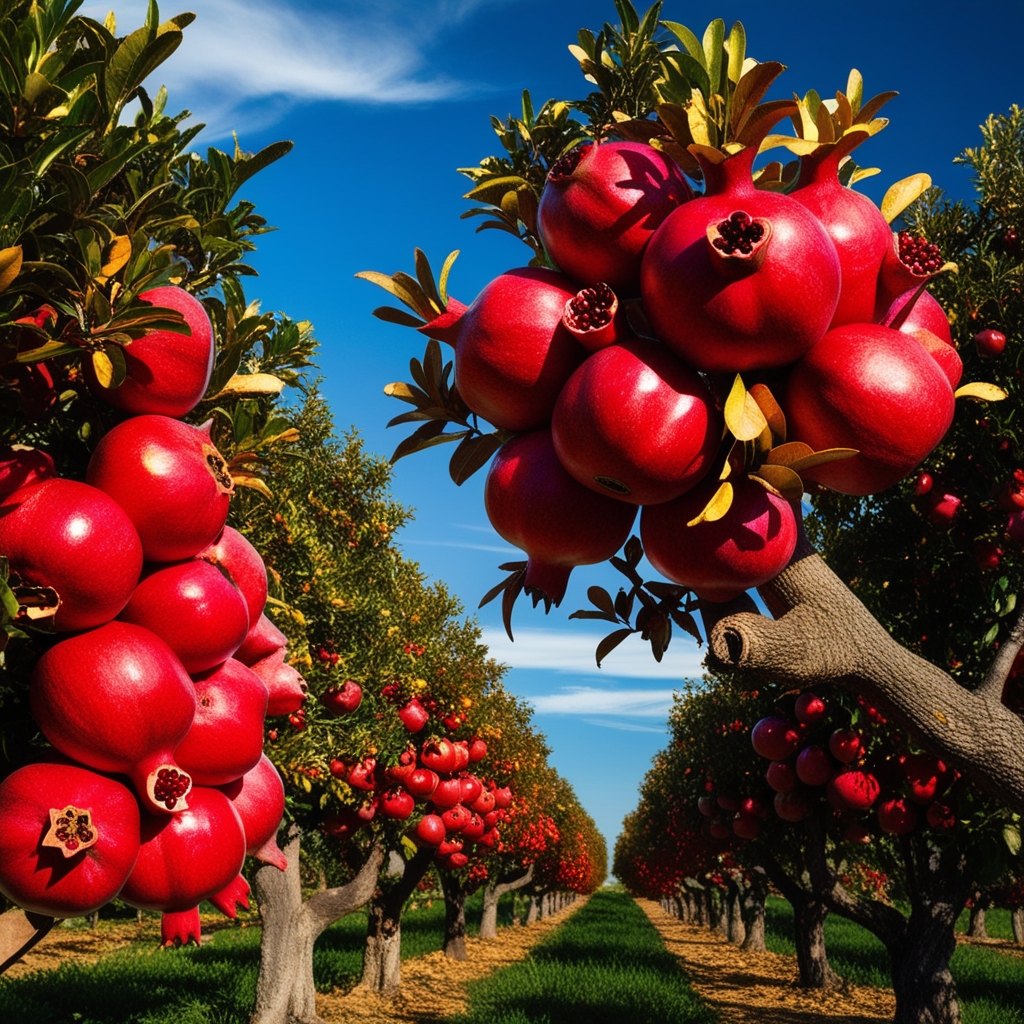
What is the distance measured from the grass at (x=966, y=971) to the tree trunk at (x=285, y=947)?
976 centimetres

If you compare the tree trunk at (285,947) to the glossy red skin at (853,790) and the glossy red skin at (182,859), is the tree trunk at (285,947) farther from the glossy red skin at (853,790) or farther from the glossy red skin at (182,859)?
the glossy red skin at (182,859)

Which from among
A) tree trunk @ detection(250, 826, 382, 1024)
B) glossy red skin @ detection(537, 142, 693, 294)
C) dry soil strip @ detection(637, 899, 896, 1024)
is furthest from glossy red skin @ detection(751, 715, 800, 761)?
dry soil strip @ detection(637, 899, 896, 1024)

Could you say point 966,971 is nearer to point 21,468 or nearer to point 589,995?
point 589,995

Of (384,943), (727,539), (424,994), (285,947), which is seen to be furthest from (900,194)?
(424,994)

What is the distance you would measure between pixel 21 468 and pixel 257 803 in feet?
2.80

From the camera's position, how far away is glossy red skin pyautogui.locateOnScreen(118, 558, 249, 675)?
1637 millimetres

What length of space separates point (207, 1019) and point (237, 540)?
12738mm

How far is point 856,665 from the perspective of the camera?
173cm

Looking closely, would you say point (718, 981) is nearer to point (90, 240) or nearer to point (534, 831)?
point (534, 831)

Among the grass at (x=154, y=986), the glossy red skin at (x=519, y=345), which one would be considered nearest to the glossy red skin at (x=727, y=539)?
the glossy red skin at (x=519, y=345)

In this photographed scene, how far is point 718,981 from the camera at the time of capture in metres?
21.1

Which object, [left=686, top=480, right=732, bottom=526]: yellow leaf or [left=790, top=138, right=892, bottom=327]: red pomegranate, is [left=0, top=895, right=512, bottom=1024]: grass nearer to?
[left=686, top=480, right=732, bottom=526]: yellow leaf

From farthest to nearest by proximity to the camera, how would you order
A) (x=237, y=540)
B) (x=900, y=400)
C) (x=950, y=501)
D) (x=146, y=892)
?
(x=950, y=501)
(x=237, y=540)
(x=146, y=892)
(x=900, y=400)

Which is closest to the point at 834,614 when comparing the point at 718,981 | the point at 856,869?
the point at 718,981
